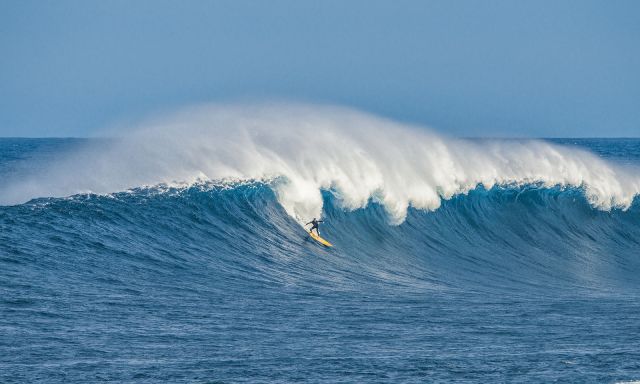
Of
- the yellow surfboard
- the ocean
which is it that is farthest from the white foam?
the yellow surfboard

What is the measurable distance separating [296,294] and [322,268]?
3160mm

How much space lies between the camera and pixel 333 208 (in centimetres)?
Result: 2298

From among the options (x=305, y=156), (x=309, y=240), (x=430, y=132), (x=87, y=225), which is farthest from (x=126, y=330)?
(x=430, y=132)

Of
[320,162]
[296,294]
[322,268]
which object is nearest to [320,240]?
[322,268]

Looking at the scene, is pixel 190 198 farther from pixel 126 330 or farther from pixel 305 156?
pixel 126 330

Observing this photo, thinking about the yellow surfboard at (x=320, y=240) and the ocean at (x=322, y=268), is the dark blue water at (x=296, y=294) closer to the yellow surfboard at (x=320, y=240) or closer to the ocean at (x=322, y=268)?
the ocean at (x=322, y=268)

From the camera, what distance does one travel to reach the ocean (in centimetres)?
1004

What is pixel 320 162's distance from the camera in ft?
79.7

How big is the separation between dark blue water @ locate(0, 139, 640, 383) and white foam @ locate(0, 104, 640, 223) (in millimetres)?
863

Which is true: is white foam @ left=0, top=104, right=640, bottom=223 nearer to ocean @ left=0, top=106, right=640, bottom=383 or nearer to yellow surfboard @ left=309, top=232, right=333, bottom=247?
ocean @ left=0, top=106, right=640, bottom=383

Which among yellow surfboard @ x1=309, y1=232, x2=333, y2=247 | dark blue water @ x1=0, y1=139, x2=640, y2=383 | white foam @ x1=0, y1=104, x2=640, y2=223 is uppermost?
white foam @ x1=0, y1=104, x2=640, y2=223

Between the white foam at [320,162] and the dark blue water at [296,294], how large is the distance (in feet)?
2.83

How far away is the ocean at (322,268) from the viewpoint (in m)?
10.0

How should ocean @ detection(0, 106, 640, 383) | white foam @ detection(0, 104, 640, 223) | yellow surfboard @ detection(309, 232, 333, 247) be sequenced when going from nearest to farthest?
1. ocean @ detection(0, 106, 640, 383)
2. yellow surfboard @ detection(309, 232, 333, 247)
3. white foam @ detection(0, 104, 640, 223)
